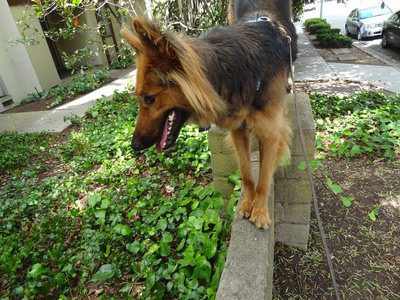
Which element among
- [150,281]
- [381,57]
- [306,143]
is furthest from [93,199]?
[381,57]

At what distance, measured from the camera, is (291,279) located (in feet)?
7.66

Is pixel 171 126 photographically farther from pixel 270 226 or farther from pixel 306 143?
pixel 306 143

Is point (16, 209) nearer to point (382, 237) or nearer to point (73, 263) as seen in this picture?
point (73, 263)

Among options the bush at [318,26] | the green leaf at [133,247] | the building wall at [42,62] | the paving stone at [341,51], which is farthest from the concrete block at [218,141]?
the bush at [318,26]

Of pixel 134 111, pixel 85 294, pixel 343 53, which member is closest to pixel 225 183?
pixel 85 294

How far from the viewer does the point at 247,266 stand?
164cm

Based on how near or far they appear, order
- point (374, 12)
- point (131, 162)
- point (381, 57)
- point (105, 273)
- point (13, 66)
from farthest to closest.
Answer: point (374, 12), point (381, 57), point (13, 66), point (131, 162), point (105, 273)

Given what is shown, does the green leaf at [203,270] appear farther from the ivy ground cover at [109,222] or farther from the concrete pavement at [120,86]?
the concrete pavement at [120,86]

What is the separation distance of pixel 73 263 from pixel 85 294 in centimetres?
39

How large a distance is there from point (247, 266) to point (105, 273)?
139 centimetres

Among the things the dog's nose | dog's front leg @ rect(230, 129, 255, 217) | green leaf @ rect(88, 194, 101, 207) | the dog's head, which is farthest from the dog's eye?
green leaf @ rect(88, 194, 101, 207)

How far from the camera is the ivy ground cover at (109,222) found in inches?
90.4

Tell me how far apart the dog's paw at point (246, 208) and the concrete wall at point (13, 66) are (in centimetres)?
887

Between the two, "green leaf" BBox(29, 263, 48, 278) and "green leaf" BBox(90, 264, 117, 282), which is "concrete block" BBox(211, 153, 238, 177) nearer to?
"green leaf" BBox(90, 264, 117, 282)
